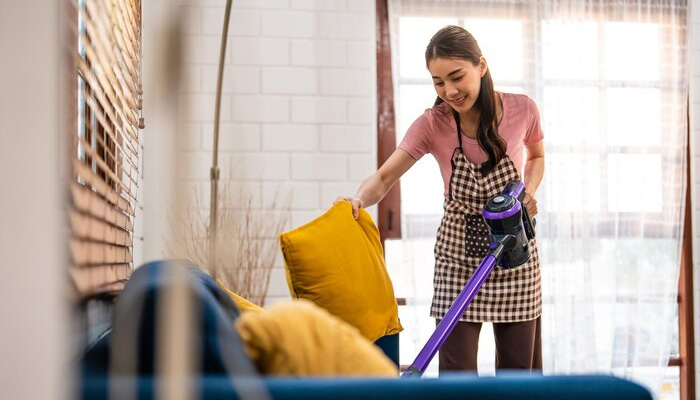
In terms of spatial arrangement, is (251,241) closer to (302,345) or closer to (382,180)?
(382,180)

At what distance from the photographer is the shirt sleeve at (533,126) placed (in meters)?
2.62

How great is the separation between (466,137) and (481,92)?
0.49 ft

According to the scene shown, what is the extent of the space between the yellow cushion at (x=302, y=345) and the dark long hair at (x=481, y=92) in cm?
157

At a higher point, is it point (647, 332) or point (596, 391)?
point (596, 391)

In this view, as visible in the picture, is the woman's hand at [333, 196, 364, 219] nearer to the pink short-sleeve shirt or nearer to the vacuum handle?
the pink short-sleeve shirt

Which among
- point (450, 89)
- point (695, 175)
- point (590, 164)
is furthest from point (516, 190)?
point (695, 175)

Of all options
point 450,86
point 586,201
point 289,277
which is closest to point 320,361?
point 289,277

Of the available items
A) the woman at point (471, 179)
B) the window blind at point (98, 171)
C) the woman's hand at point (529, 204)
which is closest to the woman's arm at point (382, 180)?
the woman at point (471, 179)

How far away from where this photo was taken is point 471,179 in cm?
257

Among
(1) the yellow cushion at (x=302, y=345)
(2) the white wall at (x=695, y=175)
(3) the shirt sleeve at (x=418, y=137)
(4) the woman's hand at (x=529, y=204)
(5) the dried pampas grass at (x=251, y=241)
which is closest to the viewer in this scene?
(1) the yellow cushion at (x=302, y=345)

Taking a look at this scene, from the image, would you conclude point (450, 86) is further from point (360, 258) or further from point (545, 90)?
point (545, 90)

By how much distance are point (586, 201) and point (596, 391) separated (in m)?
3.42

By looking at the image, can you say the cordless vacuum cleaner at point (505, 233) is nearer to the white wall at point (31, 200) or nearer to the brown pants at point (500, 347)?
the brown pants at point (500, 347)

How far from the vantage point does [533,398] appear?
939mm
